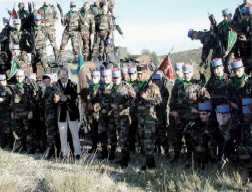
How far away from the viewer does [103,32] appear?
18094 mm

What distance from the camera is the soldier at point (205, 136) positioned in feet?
32.2

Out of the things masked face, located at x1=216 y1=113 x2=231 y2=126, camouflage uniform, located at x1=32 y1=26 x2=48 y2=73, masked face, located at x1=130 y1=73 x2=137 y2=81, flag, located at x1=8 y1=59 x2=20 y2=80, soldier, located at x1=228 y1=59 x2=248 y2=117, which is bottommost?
masked face, located at x1=216 y1=113 x2=231 y2=126

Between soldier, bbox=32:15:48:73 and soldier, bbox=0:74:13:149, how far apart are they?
3753mm

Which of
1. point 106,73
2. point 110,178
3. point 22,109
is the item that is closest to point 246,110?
point 110,178

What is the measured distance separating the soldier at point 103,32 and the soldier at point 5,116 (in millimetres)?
4710

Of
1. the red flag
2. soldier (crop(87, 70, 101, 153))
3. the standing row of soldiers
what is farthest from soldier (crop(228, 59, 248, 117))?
the standing row of soldiers

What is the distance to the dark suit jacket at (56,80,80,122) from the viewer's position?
38.8 ft

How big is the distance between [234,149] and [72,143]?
4.03 metres

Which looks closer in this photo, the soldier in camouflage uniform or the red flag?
the soldier in camouflage uniform

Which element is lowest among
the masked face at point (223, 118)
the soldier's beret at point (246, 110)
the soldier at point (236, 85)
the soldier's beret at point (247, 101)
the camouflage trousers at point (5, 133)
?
the camouflage trousers at point (5, 133)

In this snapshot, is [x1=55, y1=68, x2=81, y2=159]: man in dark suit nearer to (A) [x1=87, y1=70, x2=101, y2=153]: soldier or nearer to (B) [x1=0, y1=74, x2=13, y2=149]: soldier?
(A) [x1=87, y1=70, x2=101, y2=153]: soldier

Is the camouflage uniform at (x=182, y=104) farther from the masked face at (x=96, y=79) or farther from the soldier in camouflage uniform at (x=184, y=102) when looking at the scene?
the masked face at (x=96, y=79)

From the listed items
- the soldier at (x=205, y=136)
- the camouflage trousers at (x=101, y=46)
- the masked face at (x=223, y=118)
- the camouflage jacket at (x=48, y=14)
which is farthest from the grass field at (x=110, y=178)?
the camouflage jacket at (x=48, y=14)

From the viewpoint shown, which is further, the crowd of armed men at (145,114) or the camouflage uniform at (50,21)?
the camouflage uniform at (50,21)
